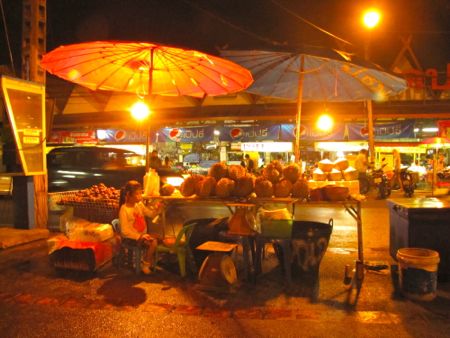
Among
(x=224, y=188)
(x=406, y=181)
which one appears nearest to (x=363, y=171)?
(x=406, y=181)

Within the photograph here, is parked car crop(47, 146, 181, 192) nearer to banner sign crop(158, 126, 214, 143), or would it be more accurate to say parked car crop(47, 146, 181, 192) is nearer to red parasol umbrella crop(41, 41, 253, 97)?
red parasol umbrella crop(41, 41, 253, 97)

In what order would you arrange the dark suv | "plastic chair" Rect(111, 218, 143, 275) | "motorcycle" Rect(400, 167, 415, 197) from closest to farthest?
"plastic chair" Rect(111, 218, 143, 275) → the dark suv → "motorcycle" Rect(400, 167, 415, 197)

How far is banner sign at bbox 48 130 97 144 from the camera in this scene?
19203 mm

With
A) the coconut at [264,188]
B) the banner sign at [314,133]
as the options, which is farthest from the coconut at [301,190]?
the banner sign at [314,133]

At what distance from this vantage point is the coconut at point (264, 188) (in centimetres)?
509

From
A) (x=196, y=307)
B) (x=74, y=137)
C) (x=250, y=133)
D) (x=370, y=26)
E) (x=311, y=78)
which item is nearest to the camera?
(x=196, y=307)

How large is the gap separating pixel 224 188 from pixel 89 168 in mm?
7728

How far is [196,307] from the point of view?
434cm

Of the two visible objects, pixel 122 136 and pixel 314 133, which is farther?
pixel 122 136

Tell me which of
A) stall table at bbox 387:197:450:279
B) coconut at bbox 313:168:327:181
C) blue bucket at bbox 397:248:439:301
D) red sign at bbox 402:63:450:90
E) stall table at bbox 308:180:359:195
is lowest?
blue bucket at bbox 397:248:439:301

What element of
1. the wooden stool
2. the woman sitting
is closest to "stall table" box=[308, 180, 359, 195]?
the wooden stool

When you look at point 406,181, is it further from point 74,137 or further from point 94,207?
point 74,137

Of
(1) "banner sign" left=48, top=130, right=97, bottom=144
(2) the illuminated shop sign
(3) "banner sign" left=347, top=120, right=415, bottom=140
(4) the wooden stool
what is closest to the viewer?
(4) the wooden stool

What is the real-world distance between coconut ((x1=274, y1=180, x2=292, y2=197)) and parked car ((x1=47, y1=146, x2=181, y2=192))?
6.71m
